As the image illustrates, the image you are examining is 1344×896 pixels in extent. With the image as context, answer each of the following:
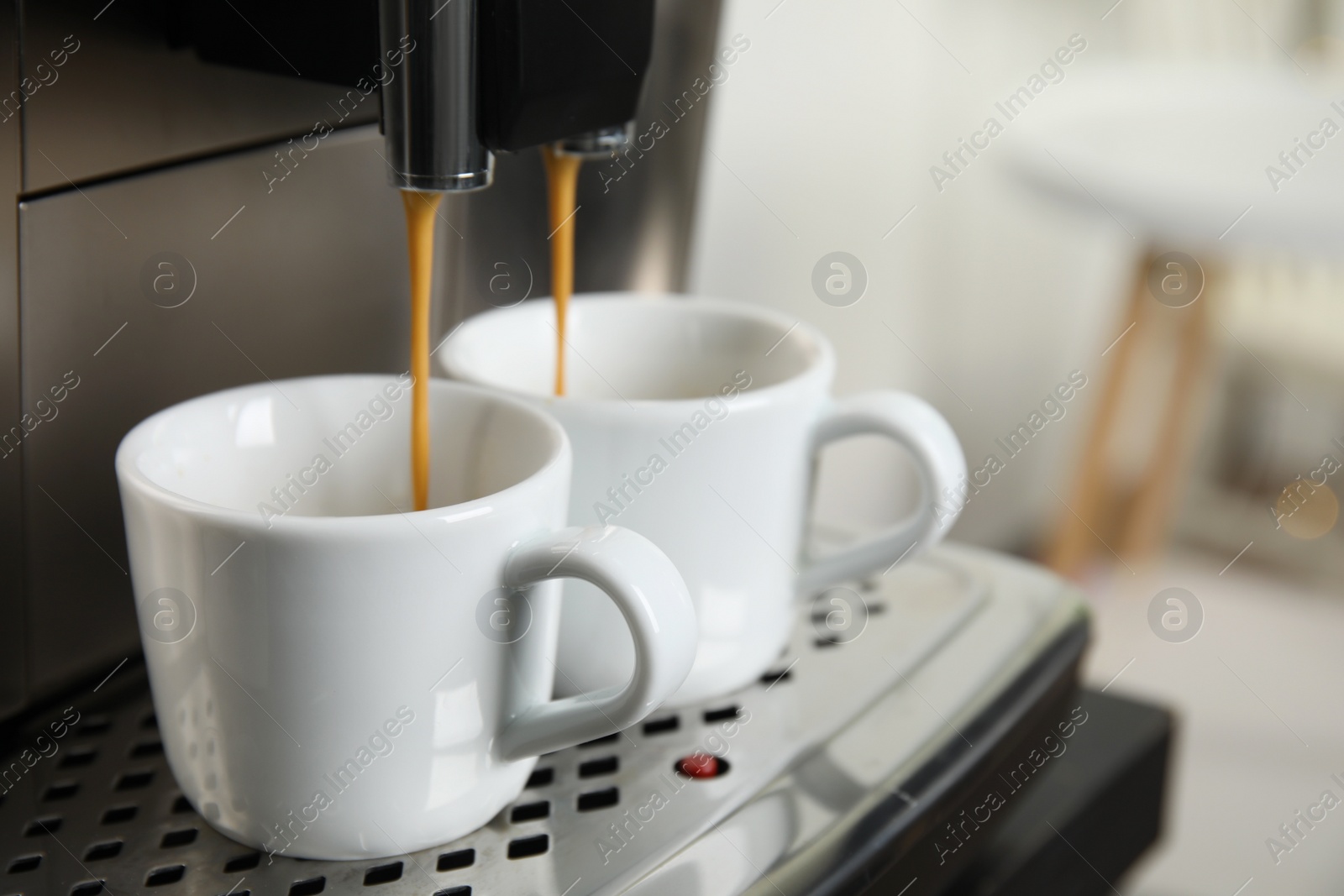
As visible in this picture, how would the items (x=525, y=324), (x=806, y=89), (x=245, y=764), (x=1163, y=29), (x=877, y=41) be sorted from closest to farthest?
(x=245, y=764) < (x=525, y=324) < (x=806, y=89) < (x=877, y=41) < (x=1163, y=29)

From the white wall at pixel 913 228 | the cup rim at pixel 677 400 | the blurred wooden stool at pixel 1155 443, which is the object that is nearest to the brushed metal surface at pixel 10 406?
the cup rim at pixel 677 400

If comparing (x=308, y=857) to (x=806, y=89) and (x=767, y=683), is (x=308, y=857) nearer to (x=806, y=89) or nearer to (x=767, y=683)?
(x=767, y=683)

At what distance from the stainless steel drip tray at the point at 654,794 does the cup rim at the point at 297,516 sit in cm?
8

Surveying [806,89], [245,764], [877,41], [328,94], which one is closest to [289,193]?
[328,94]

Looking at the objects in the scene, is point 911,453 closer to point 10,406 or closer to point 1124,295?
point 10,406

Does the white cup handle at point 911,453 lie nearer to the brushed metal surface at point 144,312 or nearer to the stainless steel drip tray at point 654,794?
the stainless steel drip tray at point 654,794

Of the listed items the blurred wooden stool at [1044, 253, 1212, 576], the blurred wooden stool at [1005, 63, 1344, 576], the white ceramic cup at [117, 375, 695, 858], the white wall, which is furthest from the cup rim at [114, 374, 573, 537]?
the blurred wooden stool at [1044, 253, 1212, 576]

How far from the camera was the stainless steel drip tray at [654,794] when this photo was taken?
0.90 feet

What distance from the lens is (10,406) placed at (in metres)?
0.29

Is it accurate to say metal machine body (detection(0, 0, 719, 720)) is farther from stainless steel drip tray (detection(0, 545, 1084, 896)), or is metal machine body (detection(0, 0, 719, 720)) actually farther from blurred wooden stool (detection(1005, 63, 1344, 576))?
A: blurred wooden stool (detection(1005, 63, 1344, 576))

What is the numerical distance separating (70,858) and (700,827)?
135 millimetres

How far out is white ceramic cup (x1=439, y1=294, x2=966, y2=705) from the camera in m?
0.32

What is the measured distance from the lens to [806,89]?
621mm

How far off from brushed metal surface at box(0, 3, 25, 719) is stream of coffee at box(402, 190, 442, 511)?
8 cm
